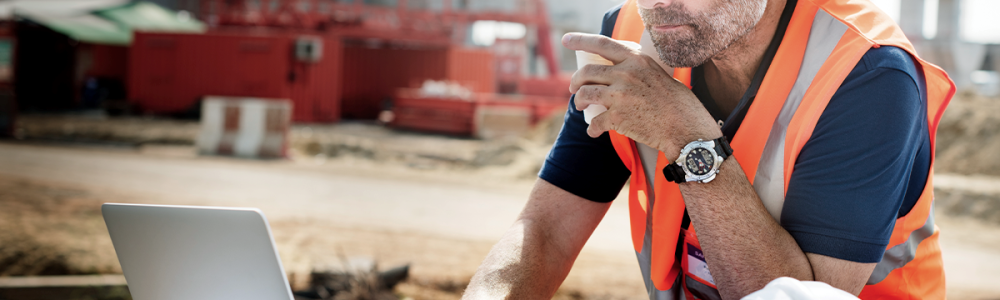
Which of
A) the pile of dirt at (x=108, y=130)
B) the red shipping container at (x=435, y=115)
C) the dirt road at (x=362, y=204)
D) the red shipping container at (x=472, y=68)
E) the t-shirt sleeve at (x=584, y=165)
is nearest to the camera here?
the t-shirt sleeve at (x=584, y=165)

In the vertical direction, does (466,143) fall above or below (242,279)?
below

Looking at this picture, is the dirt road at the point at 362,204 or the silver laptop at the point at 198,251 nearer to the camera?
the silver laptop at the point at 198,251

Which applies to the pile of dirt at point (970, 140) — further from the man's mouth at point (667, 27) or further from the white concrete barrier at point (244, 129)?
the man's mouth at point (667, 27)

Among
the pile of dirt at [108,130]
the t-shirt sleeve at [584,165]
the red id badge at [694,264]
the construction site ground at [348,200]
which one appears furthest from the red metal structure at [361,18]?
the red id badge at [694,264]

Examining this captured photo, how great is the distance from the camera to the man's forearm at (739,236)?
1193 mm

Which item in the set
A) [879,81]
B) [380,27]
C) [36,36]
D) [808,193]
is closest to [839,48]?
[879,81]

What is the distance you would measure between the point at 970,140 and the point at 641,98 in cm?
1294

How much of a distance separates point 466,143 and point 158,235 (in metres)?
13.9

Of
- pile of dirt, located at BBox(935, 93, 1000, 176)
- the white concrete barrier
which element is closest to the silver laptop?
the white concrete barrier

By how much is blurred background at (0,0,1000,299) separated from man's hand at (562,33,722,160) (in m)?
2.64

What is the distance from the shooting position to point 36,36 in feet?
69.4

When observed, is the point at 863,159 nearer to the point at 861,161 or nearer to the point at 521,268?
the point at 861,161

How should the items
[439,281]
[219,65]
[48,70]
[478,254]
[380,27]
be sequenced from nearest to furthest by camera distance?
[439,281], [478,254], [219,65], [380,27], [48,70]

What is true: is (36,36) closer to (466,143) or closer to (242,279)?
(466,143)
